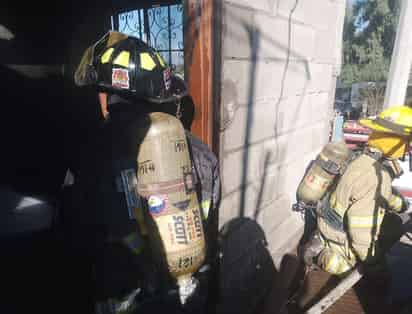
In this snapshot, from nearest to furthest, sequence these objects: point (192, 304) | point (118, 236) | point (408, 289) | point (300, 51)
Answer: point (118, 236)
point (192, 304)
point (300, 51)
point (408, 289)

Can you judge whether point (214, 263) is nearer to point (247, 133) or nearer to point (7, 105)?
point (247, 133)

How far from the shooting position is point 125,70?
1.61m

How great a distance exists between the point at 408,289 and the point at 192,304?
9.38 ft

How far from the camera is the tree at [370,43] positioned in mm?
17672

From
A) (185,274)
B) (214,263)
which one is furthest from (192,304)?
(214,263)

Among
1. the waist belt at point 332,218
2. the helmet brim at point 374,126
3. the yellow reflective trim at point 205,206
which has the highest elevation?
the helmet brim at point 374,126

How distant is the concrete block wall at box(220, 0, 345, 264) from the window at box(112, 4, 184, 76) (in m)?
1.05

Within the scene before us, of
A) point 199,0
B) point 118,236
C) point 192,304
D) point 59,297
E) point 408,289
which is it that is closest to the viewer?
point 118,236

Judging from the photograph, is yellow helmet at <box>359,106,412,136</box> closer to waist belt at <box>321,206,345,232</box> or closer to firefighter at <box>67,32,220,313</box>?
waist belt at <box>321,206,345,232</box>

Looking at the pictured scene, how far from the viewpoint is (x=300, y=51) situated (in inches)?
118

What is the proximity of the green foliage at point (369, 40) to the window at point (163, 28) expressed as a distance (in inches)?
727

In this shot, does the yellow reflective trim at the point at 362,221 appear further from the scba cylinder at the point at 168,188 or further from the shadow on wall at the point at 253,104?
the scba cylinder at the point at 168,188

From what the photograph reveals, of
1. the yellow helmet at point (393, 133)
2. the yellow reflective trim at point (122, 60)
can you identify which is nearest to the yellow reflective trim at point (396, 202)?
the yellow helmet at point (393, 133)

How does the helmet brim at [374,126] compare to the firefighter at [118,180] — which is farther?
the helmet brim at [374,126]
